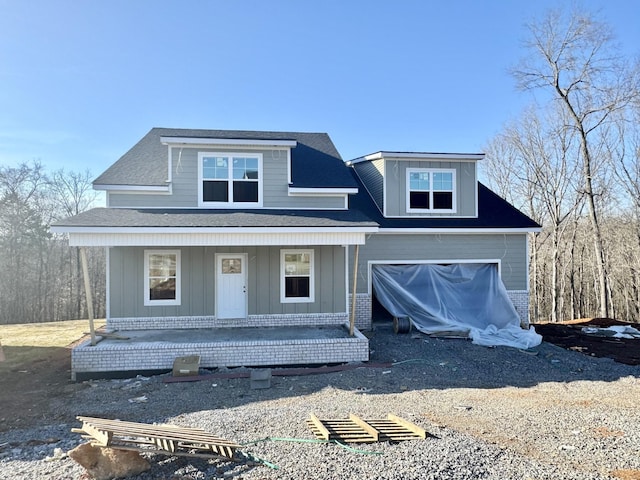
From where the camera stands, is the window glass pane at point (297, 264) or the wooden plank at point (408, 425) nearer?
the wooden plank at point (408, 425)

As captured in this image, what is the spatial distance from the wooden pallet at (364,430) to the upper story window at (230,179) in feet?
23.9

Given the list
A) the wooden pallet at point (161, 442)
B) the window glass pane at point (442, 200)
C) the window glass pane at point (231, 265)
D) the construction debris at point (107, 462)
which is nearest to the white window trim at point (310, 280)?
the window glass pane at point (231, 265)

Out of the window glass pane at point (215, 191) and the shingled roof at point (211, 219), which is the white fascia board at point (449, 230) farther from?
the window glass pane at point (215, 191)

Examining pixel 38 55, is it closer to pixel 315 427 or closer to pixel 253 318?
pixel 253 318

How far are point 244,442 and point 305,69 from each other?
15191mm

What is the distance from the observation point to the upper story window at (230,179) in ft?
38.2

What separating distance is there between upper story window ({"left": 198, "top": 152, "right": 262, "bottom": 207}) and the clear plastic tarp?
4755 millimetres

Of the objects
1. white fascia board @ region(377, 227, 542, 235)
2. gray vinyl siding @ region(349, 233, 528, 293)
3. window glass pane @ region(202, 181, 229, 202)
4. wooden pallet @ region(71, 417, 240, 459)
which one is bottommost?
wooden pallet @ region(71, 417, 240, 459)

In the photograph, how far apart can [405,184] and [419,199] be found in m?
0.72

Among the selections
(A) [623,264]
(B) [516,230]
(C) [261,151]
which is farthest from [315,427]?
(A) [623,264]

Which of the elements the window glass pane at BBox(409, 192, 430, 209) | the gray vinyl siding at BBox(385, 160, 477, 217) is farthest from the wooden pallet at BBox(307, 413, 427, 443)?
the window glass pane at BBox(409, 192, 430, 209)

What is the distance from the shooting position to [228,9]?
11750mm

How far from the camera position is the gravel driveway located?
441 cm

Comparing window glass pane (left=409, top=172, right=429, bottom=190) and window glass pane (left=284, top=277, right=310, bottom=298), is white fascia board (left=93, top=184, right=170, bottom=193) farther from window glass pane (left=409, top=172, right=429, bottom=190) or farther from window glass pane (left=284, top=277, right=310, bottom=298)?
window glass pane (left=409, top=172, right=429, bottom=190)
